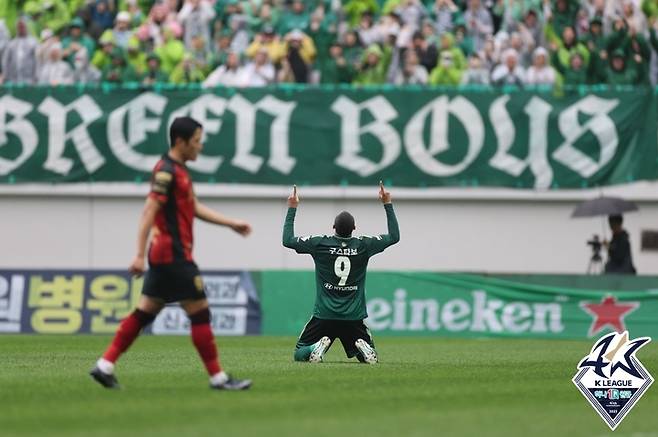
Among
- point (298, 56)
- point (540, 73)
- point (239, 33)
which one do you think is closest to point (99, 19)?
point (239, 33)

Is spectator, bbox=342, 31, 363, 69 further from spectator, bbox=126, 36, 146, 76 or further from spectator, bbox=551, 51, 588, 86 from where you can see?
spectator, bbox=551, 51, 588, 86

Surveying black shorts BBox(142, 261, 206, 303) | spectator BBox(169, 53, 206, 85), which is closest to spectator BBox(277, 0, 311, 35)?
spectator BBox(169, 53, 206, 85)

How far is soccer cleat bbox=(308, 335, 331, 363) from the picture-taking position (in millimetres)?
17156

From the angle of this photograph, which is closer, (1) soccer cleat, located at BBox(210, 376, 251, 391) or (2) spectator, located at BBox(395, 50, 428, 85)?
(1) soccer cleat, located at BBox(210, 376, 251, 391)

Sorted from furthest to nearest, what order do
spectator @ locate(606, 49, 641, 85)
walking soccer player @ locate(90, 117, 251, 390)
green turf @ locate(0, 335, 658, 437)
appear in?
spectator @ locate(606, 49, 641, 85)
walking soccer player @ locate(90, 117, 251, 390)
green turf @ locate(0, 335, 658, 437)

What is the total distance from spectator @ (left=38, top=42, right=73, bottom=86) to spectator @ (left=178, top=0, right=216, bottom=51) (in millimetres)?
2363

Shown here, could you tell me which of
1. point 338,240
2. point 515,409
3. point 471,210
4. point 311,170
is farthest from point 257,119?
point 515,409

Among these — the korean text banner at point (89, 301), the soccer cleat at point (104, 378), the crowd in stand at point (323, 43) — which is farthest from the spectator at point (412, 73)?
the soccer cleat at point (104, 378)

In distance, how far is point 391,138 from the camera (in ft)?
101

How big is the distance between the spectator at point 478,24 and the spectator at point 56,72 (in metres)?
7.76

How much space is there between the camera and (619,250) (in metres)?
27.9

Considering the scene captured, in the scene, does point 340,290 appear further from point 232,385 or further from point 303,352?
point 232,385

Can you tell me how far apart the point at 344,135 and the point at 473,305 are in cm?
519

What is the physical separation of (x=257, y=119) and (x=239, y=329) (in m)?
5.45
